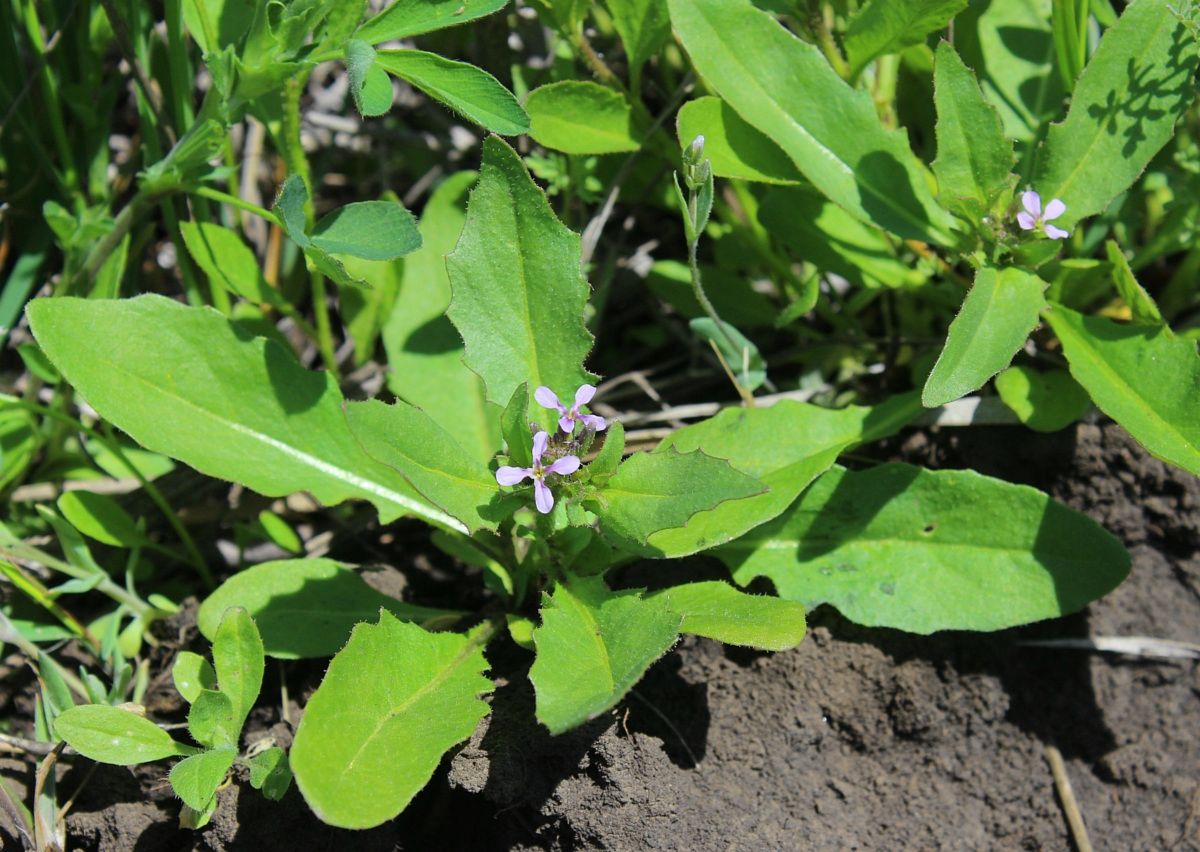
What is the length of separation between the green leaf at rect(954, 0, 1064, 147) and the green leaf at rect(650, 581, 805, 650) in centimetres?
166

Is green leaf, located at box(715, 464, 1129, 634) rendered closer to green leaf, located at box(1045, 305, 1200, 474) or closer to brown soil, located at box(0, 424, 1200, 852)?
brown soil, located at box(0, 424, 1200, 852)

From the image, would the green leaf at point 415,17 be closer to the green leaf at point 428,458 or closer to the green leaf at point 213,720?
the green leaf at point 428,458

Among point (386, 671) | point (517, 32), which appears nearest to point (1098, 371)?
point (386, 671)

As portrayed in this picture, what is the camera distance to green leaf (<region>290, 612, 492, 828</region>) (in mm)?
2047

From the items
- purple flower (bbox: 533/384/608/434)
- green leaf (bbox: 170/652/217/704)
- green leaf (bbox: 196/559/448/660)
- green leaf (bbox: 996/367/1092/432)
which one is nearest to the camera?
purple flower (bbox: 533/384/608/434)

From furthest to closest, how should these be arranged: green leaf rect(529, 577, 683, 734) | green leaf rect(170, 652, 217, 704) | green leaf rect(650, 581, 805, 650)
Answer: green leaf rect(170, 652, 217, 704) < green leaf rect(650, 581, 805, 650) < green leaf rect(529, 577, 683, 734)

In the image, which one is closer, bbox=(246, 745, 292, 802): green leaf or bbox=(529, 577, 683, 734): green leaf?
bbox=(529, 577, 683, 734): green leaf

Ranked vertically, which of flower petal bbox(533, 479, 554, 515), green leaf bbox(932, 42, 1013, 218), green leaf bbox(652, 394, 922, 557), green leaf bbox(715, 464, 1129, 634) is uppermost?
green leaf bbox(932, 42, 1013, 218)

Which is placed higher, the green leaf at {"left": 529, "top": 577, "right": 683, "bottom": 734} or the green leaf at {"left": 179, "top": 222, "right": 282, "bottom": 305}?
the green leaf at {"left": 179, "top": 222, "right": 282, "bottom": 305}

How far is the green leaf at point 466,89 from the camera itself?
2.42 m

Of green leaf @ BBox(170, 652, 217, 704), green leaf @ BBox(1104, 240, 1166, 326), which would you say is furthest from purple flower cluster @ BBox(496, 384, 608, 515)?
green leaf @ BBox(1104, 240, 1166, 326)

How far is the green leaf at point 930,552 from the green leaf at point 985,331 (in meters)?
0.33

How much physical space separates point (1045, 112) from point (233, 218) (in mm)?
2315

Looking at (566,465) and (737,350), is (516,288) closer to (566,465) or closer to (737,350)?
(566,465)
